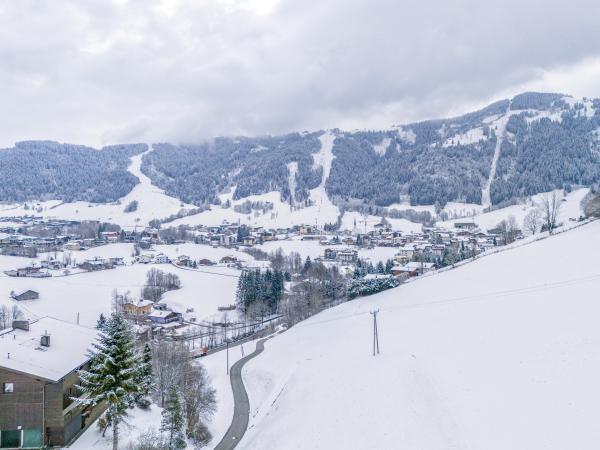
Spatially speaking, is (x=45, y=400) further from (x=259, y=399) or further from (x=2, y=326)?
(x=2, y=326)

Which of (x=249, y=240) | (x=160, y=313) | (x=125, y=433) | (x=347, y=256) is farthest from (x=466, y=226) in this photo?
(x=125, y=433)

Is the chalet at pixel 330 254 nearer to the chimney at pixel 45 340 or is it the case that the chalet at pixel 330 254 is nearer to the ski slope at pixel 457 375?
the ski slope at pixel 457 375

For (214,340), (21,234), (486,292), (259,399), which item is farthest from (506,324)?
(21,234)

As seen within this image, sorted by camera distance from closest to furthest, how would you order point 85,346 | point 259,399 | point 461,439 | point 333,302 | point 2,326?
point 461,439 < point 85,346 < point 259,399 < point 2,326 < point 333,302

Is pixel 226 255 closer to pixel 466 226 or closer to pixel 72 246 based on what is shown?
pixel 72 246

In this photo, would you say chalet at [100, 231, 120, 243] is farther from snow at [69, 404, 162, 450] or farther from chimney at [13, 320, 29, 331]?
snow at [69, 404, 162, 450]

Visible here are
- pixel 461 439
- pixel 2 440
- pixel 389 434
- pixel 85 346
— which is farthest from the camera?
pixel 85 346
